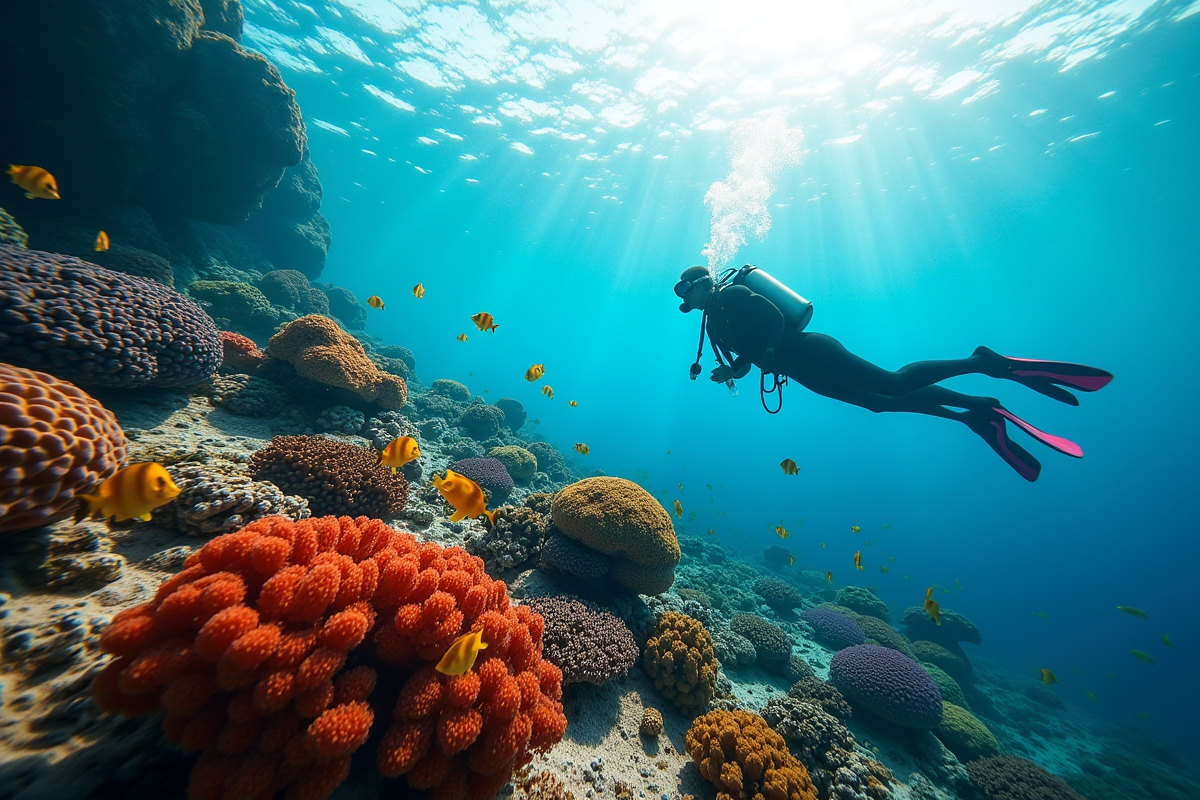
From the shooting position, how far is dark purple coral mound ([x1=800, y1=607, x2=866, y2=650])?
412 inches

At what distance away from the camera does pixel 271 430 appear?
5.95 meters

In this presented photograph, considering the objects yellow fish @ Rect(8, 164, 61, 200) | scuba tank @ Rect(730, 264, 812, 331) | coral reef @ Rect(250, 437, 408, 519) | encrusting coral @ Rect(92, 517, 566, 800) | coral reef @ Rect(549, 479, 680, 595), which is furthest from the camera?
scuba tank @ Rect(730, 264, 812, 331)

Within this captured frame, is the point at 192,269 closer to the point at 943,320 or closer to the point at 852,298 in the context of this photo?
the point at 852,298

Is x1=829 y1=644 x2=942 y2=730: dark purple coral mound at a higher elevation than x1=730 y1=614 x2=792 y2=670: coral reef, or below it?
higher

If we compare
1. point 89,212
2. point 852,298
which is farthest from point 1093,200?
point 89,212

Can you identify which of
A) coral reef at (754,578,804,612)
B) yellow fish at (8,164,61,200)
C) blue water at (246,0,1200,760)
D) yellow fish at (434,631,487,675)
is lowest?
coral reef at (754,578,804,612)

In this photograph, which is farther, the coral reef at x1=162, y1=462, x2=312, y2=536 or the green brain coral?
the green brain coral

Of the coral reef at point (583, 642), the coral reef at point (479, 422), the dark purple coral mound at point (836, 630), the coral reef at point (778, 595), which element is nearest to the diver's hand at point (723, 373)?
the coral reef at point (583, 642)

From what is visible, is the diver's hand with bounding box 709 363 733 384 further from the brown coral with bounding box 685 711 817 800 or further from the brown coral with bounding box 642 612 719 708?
the brown coral with bounding box 685 711 817 800

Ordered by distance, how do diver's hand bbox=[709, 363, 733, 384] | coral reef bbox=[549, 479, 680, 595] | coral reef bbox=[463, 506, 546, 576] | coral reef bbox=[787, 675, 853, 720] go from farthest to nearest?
1. diver's hand bbox=[709, 363, 733, 384]
2. coral reef bbox=[787, 675, 853, 720]
3. coral reef bbox=[549, 479, 680, 595]
4. coral reef bbox=[463, 506, 546, 576]

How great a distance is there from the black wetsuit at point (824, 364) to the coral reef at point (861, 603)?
11.9 metres

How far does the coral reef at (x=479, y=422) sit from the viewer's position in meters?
14.5

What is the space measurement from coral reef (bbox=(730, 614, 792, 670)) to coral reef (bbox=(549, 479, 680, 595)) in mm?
3433

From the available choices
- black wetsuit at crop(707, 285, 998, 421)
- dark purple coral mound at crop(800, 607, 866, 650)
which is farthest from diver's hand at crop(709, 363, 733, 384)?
dark purple coral mound at crop(800, 607, 866, 650)
